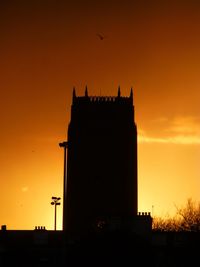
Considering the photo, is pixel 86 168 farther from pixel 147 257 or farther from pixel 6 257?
pixel 147 257

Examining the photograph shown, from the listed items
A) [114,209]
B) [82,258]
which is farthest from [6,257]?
[114,209]

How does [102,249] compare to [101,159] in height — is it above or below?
below

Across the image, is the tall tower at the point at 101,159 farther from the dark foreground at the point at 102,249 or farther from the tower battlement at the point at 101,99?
the dark foreground at the point at 102,249

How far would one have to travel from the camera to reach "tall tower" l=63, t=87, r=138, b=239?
186875 mm

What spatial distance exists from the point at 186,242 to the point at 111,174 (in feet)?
208

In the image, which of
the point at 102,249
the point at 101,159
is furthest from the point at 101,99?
the point at 102,249

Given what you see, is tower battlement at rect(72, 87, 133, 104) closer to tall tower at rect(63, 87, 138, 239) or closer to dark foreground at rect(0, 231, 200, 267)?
tall tower at rect(63, 87, 138, 239)

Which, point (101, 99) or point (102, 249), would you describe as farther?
point (101, 99)

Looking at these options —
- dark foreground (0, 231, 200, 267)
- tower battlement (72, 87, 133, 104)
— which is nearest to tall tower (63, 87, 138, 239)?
tower battlement (72, 87, 133, 104)

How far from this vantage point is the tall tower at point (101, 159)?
187 m

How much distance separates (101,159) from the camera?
190750mm

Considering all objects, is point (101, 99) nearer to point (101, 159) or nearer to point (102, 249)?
point (101, 159)

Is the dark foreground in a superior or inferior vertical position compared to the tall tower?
inferior

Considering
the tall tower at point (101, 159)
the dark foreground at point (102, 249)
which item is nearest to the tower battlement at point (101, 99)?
the tall tower at point (101, 159)
